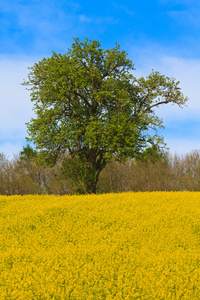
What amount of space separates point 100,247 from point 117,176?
20904mm

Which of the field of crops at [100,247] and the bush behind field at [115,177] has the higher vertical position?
the bush behind field at [115,177]

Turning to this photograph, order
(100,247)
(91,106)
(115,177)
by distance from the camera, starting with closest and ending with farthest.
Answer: (100,247)
(91,106)
(115,177)

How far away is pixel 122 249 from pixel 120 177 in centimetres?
2053

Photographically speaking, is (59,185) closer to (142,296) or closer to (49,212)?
(49,212)

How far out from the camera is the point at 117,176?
30219 millimetres

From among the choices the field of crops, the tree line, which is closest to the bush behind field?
the tree line

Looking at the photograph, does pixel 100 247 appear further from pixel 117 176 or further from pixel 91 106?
pixel 117 176

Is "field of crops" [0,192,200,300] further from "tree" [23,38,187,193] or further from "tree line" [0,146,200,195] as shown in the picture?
"tree line" [0,146,200,195]

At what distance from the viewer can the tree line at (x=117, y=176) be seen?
29.1m

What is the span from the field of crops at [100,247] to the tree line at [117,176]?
516 inches

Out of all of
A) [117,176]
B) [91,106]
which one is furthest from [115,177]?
[91,106]

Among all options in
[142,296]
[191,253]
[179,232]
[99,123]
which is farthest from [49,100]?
[142,296]

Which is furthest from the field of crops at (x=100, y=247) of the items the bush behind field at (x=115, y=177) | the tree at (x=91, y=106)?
the bush behind field at (x=115, y=177)

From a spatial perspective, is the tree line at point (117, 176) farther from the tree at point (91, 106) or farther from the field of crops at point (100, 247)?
the field of crops at point (100, 247)
